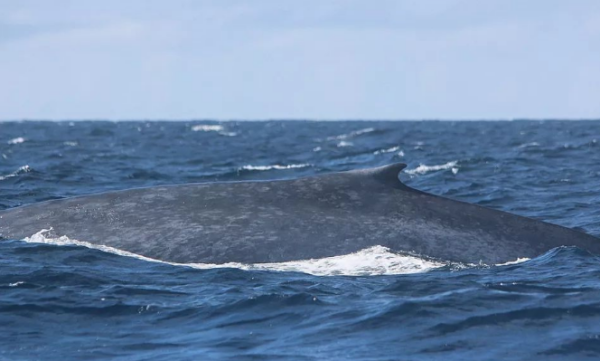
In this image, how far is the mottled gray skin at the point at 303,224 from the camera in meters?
9.98

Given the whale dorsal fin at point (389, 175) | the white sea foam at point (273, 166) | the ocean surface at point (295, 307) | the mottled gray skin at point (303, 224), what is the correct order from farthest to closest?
1. the white sea foam at point (273, 166)
2. the whale dorsal fin at point (389, 175)
3. the mottled gray skin at point (303, 224)
4. the ocean surface at point (295, 307)

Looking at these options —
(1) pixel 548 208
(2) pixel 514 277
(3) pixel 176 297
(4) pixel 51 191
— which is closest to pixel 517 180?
(1) pixel 548 208

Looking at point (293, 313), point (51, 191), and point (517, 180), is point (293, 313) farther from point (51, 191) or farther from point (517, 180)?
point (517, 180)

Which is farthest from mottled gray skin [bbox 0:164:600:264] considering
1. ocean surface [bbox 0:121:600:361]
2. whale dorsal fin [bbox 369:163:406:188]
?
ocean surface [bbox 0:121:600:361]

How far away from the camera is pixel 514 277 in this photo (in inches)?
379

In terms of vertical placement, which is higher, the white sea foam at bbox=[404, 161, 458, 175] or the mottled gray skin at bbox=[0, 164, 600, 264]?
the mottled gray skin at bbox=[0, 164, 600, 264]

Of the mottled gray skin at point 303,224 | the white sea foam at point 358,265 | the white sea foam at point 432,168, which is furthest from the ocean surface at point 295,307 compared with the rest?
the white sea foam at point 432,168

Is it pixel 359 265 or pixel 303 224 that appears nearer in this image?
pixel 359 265

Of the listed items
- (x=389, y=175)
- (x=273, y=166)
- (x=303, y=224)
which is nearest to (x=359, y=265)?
(x=303, y=224)

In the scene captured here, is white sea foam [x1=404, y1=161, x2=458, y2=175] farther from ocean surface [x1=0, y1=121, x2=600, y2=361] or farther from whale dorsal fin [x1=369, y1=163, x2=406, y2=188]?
ocean surface [x1=0, y1=121, x2=600, y2=361]

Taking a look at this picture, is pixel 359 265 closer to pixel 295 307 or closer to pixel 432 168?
pixel 295 307

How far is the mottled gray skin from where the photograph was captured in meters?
9.98

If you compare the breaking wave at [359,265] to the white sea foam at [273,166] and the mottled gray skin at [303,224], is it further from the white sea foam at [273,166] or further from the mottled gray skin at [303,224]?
the white sea foam at [273,166]

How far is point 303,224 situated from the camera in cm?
1021
